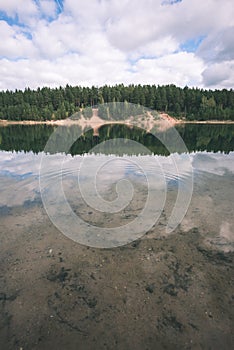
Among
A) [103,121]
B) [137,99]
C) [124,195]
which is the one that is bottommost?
[124,195]

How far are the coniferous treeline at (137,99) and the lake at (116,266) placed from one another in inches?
4250

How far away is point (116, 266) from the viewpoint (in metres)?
7.11

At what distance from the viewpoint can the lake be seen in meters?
5.01

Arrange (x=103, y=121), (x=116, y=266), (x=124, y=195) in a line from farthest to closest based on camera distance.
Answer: (x=103, y=121) → (x=124, y=195) → (x=116, y=266)

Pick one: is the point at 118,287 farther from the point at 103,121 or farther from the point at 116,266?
the point at 103,121

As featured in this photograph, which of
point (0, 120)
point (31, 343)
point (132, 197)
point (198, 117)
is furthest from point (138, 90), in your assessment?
point (31, 343)

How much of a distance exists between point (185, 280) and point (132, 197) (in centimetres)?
642

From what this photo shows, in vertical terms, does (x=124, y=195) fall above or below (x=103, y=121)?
below

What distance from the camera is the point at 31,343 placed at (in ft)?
15.6

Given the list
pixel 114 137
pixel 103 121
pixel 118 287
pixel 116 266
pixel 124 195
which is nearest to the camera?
pixel 118 287

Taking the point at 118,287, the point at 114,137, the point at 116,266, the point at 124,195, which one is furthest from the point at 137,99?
the point at 118,287

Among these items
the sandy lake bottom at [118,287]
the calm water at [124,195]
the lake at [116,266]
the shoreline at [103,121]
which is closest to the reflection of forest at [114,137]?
the calm water at [124,195]

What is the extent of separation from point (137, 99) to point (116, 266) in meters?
131

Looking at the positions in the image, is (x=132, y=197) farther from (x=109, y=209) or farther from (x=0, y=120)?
(x=0, y=120)
